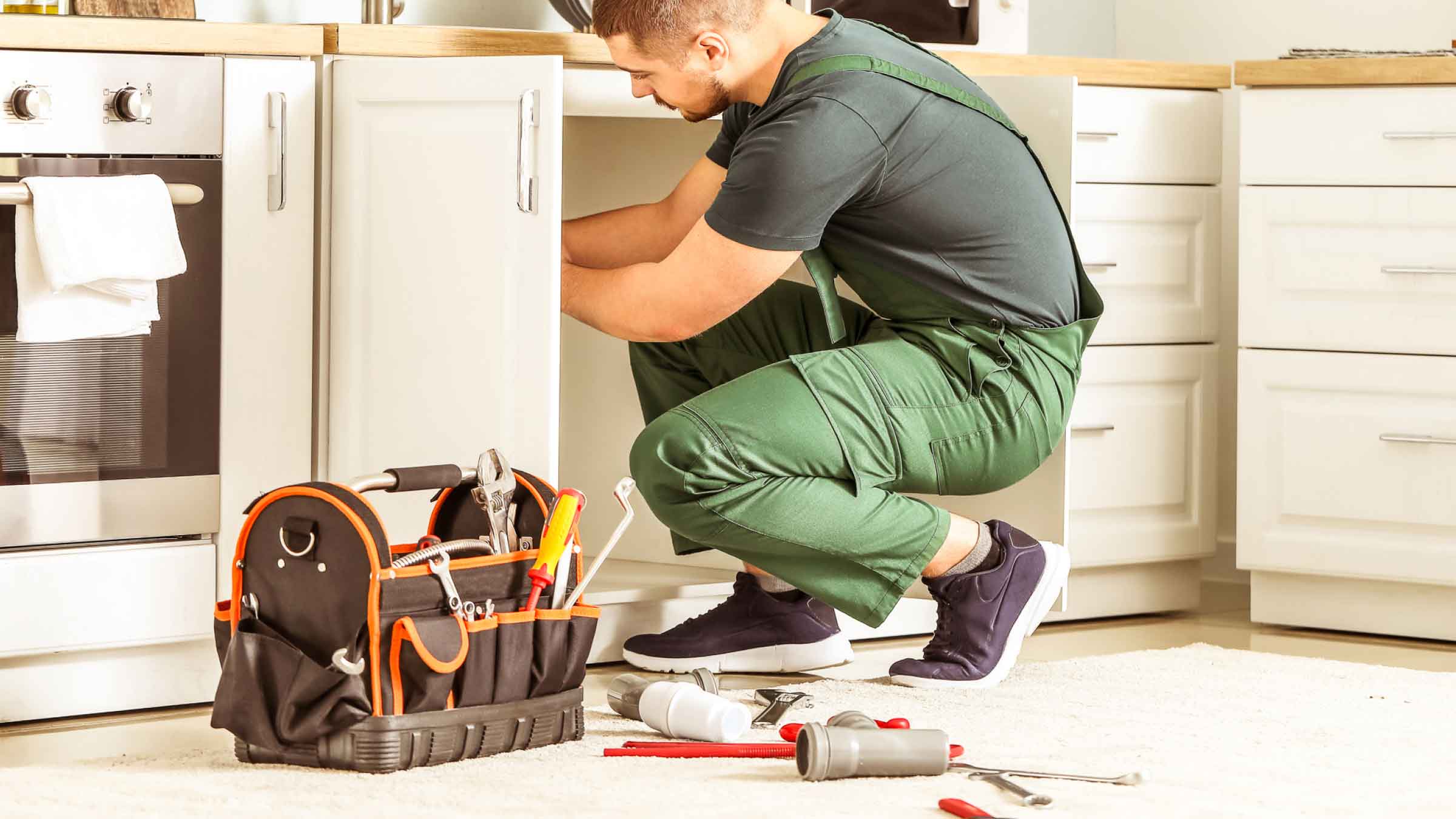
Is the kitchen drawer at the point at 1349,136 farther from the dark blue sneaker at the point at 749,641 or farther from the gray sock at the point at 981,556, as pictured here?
the dark blue sneaker at the point at 749,641

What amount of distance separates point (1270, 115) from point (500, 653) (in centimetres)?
158

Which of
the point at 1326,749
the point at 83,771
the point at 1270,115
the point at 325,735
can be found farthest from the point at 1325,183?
the point at 83,771

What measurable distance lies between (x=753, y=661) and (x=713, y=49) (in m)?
0.80

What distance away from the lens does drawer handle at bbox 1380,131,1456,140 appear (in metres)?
2.65

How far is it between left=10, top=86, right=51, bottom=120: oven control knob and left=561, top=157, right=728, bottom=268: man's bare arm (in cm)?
65

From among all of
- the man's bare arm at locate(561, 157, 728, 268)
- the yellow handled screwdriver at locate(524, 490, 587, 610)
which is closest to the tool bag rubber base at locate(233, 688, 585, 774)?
the yellow handled screwdriver at locate(524, 490, 587, 610)

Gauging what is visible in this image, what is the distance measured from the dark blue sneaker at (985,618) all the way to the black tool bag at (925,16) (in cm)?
98

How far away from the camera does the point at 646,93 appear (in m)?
2.22

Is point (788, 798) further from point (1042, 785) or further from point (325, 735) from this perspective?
point (325, 735)

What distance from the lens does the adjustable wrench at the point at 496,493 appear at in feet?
6.33

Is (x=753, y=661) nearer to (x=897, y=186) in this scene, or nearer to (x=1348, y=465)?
(x=897, y=186)

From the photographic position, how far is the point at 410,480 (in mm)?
1883

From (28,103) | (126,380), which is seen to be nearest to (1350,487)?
(126,380)

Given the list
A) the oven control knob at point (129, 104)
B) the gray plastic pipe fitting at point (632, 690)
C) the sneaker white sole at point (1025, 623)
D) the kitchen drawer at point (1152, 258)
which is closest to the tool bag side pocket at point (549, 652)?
the gray plastic pipe fitting at point (632, 690)
